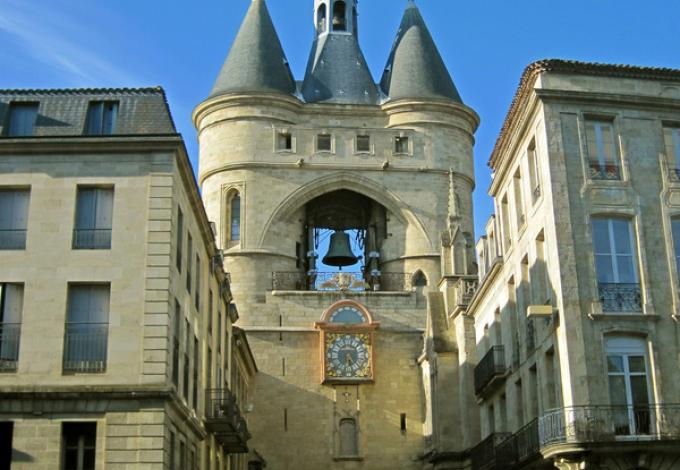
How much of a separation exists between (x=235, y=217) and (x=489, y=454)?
65.5ft

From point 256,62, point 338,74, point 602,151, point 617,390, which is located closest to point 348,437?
point 256,62

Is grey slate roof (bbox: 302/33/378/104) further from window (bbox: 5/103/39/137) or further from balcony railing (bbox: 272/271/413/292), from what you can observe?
window (bbox: 5/103/39/137)

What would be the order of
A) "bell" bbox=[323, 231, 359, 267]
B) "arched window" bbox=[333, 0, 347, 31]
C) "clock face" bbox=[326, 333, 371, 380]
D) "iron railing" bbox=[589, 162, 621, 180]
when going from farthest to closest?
"arched window" bbox=[333, 0, 347, 31] → "bell" bbox=[323, 231, 359, 267] → "clock face" bbox=[326, 333, 371, 380] → "iron railing" bbox=[589, 162, 621, 180]

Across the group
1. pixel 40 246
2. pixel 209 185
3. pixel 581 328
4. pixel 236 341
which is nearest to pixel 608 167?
pixel 581 328

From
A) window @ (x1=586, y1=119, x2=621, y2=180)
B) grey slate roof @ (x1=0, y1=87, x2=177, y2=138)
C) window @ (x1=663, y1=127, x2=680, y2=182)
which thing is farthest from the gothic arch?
window @ (x1=586, y1=119, x2=621, y2=180)

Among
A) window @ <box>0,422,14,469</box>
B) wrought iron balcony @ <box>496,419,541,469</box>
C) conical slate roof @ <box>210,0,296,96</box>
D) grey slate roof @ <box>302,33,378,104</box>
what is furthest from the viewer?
grey slate roof @ <box>302,33,378,104</box>

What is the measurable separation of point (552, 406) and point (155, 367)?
7699 mm

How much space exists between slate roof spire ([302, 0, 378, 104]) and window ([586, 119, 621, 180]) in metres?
25.2

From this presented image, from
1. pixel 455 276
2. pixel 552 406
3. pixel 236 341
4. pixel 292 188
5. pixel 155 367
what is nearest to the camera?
pixel 155 367

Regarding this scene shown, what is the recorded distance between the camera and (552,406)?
22.2 meters

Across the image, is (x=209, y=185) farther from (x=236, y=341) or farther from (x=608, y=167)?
(x=608, y=167)

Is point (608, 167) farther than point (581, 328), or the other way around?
point (608, 167)

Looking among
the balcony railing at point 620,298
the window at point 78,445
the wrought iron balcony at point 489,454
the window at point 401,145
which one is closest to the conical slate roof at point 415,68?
the window at point 401,145

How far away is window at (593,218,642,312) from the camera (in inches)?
832
